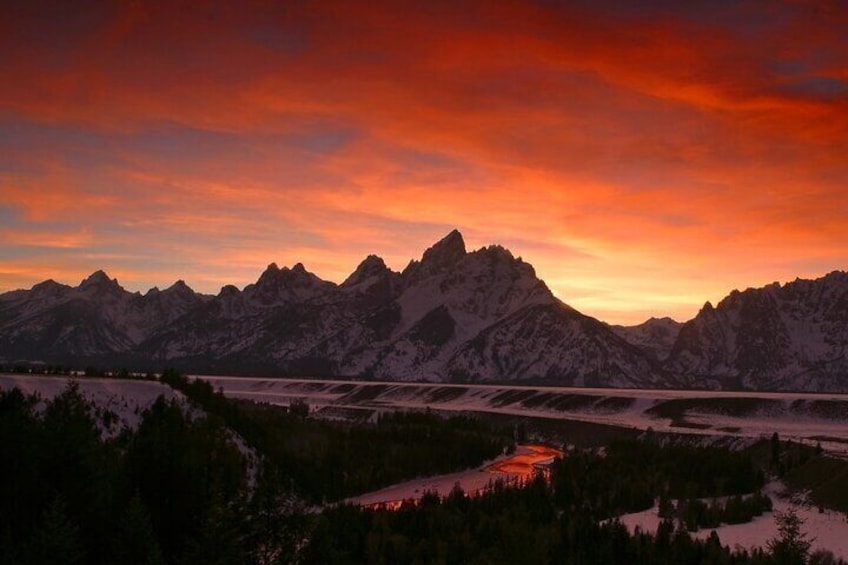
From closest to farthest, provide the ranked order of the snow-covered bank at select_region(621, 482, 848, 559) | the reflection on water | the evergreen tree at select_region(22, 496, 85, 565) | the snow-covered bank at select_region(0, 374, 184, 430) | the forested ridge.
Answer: the evergreen tree at select_region(22, 496, 85, 565) < the forested ridge < the snow-covered bank at select_region(621, 482, 848, 559) < the reflection on water < the snow-covered bank at select_region(0, 374, 184, 430)

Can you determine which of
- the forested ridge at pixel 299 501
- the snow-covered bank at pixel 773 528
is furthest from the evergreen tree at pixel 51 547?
the snow-covered bank at pixel 773 528

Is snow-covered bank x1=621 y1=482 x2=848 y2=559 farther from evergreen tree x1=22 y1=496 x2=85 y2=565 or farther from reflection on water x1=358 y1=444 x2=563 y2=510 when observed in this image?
evergreen tree x1=22 y1=496 x2=85 y2=565

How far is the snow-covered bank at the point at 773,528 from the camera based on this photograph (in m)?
89.3

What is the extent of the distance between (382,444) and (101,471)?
4258 inches

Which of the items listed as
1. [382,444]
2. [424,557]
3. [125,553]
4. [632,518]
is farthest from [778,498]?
[125,553]

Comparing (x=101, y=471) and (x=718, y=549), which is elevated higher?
(x=101, y=471)

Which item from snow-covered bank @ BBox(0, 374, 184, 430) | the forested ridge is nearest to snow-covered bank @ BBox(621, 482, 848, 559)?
the forested ridge

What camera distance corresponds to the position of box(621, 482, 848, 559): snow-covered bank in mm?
89312

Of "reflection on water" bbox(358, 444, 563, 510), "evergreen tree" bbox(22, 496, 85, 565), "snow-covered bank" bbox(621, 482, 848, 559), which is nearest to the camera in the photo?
"evergreen tree" bbox(22, 496, 85, 565)

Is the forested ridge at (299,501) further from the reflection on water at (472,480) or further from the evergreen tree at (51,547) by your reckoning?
the reflection on water at (472,480)

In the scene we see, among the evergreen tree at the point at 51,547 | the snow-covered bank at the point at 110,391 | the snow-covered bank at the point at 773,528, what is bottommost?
the snow-covered bank at the point at 773,528

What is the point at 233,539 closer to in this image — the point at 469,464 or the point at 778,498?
the point at 778,498

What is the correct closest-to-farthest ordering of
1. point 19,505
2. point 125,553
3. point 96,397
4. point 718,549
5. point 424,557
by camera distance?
point 125,553
point 19,505
point 718,549
point 424,557
point 96,397

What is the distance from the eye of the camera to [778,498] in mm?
118250
